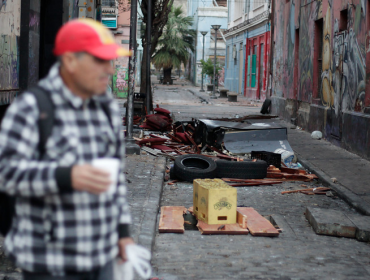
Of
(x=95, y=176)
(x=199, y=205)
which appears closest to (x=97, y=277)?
(x=95, y=176)

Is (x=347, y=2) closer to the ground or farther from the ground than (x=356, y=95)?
farther from the ground

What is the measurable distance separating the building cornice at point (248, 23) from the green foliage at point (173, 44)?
42.0 ft

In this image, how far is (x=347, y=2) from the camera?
507 inches

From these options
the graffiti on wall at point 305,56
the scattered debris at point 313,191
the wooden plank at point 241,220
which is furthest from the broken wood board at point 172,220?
the graffiti on wall at point 305,56

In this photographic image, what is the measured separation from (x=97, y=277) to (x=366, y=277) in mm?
3223

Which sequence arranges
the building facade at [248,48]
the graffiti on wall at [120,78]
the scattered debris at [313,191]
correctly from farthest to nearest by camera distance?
1. the building facade at [248,48]
2. the graffiti on wall at [120,78]
3. the scattered debris at [313,191]

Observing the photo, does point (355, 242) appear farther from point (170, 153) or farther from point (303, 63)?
point (303, 63)

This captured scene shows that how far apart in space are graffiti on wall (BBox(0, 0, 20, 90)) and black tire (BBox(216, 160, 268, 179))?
362cm

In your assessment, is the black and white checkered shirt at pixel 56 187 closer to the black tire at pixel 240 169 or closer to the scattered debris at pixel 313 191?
the scattered debris at pixel 313 191

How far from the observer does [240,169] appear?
9078mm

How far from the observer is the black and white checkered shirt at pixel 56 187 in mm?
1971

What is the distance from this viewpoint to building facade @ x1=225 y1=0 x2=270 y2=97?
3250 centimetres

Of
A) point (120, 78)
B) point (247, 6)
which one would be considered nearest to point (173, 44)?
point (247, 6)

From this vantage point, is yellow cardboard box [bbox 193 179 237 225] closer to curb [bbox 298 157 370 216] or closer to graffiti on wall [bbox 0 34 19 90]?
curb [bbox 298 157 370 216]
